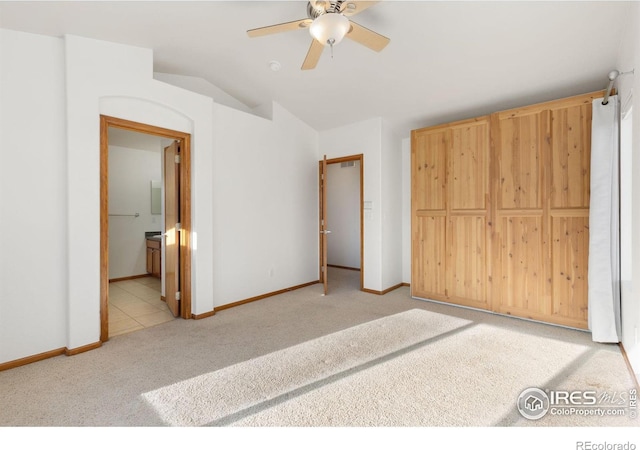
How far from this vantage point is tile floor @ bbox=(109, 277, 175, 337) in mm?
3389

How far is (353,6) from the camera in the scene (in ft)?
6.97

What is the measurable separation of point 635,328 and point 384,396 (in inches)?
74.5

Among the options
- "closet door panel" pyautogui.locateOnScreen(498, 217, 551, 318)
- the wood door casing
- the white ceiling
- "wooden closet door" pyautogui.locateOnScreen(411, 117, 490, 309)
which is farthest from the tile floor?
"closet door panel" pyautogui.locateOnScreen(498, 217, 551, 318)

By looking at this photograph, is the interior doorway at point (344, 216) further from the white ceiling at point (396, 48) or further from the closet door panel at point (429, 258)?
the white ceiling at point (396, 48)

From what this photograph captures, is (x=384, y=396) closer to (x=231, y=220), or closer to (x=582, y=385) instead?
(x=582, y=385)

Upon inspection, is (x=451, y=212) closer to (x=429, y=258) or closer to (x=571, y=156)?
(x=429, y=258)

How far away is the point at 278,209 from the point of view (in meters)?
4.71

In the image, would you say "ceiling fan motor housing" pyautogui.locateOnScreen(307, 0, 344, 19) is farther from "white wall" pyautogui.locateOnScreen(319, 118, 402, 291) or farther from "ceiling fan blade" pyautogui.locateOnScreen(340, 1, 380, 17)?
"white wall" pyautogui.locateOnScreen(319, 118, 402, 291)

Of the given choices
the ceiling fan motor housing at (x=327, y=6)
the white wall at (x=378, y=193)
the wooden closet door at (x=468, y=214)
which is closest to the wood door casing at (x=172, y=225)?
the ceiling fan motor housing at (x=327, y=6)

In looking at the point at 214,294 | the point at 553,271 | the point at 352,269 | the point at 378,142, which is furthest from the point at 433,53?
the point at 352,269

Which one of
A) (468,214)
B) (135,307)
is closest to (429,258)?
Answer: (468,214)

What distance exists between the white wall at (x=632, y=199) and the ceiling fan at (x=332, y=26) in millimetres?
1792
